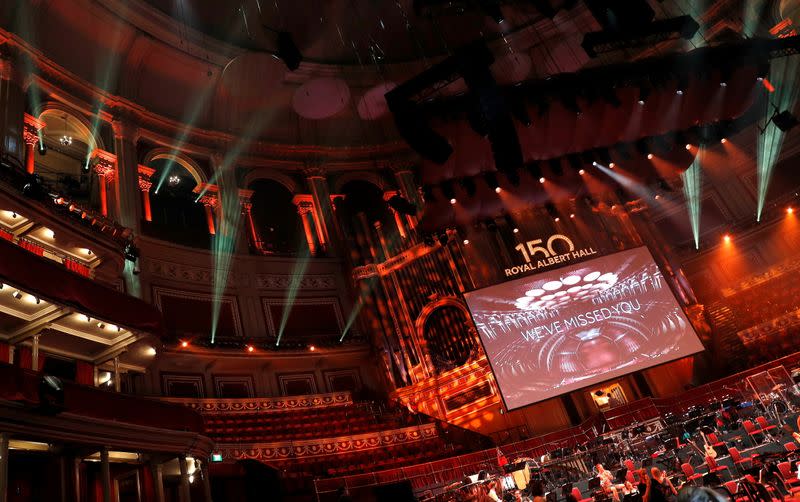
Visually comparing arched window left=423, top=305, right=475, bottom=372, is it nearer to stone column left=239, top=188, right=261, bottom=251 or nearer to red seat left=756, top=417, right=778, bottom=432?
stone column left=239, top=188, right=261, bottom=251

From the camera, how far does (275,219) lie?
20094 millimetres

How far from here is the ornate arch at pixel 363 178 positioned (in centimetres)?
2161

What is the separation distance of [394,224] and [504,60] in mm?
7089

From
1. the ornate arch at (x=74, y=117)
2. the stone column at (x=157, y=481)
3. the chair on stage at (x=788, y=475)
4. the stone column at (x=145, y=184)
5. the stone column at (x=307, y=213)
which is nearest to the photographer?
the chair on stage at (x=788, y=475)

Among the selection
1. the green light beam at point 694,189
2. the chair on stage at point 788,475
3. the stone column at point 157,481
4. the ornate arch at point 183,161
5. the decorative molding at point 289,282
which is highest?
the ornate arch at point 183,161

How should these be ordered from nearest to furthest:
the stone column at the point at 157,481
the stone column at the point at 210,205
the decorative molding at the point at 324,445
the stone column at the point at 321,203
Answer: the stone column at the point at 157,481
the decorative molding at the point at 324,445
the stone column at the point at 210,205
the stone column at the point at 321,203

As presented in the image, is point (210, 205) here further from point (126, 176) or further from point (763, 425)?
point (763, 425)

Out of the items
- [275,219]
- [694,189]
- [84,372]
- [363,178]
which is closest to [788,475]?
[84,372]

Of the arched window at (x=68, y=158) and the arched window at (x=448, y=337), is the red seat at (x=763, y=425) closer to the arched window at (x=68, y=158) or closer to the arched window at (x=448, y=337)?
the arched window at (x=448, y=337)

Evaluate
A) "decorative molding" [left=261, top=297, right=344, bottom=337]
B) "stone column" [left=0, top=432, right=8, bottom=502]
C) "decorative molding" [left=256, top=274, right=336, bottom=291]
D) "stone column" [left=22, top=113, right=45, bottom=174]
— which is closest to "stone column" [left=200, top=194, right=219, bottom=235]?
"decorative molding" [left=256, top=274, right=336, bottom=291]

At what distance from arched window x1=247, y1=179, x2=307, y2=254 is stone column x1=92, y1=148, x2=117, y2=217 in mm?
4789

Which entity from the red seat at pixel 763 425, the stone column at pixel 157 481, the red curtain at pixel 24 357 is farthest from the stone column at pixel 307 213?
the red seat at pixel 763 425

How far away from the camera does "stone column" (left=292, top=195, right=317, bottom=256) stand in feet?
66.0

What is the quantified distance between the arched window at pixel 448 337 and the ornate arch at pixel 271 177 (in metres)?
7.25
